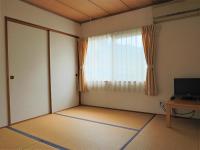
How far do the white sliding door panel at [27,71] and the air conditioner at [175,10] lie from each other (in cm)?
267

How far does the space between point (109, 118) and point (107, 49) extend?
1.85m

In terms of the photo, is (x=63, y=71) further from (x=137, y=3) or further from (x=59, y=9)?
(x=137, y=3)

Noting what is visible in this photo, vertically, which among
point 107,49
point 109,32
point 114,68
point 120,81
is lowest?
point 120,81

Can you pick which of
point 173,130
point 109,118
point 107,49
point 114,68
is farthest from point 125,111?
point 107,49

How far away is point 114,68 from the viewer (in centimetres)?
417

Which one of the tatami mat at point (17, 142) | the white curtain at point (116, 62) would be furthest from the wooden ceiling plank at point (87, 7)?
the tatami mat at point (17, 142)

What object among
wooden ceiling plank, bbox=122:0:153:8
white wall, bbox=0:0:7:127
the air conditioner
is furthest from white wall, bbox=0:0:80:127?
the air conditioner

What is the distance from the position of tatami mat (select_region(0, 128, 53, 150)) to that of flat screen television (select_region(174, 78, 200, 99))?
2574 millimetres

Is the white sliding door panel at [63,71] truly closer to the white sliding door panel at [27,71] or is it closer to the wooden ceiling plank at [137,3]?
the white sliding door panel at [27,71]

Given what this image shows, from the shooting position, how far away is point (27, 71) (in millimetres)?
3410

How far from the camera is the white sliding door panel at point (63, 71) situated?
4.04 m

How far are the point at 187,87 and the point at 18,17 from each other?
3688mm

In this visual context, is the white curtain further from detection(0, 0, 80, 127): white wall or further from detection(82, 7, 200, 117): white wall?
detection(0, 0, 80, 127): white wall

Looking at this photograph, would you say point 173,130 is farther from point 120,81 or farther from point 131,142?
point 120,81
